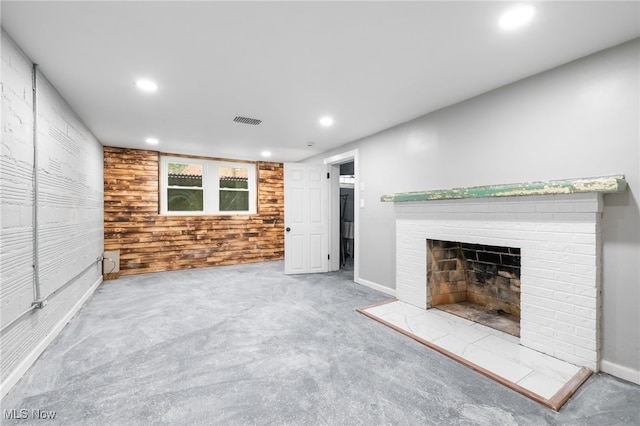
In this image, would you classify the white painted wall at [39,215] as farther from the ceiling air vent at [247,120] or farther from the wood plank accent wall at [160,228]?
the ceiling air vent at [247,120]

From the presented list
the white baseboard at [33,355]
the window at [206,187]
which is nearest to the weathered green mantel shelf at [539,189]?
the white baseboard at [33,355]

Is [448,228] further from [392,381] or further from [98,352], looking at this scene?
[98,352]

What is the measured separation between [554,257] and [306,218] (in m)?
3.70

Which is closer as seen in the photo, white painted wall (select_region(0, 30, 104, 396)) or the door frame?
white painted wall (select_region(0, 30, 104, 396))

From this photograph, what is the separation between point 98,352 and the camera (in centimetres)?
232

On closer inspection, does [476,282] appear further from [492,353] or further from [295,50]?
[295,50]

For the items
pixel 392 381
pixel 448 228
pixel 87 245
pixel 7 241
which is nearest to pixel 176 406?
pixel 392 381

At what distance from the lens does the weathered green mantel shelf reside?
190 cm

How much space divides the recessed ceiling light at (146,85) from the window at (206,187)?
3.26 meters

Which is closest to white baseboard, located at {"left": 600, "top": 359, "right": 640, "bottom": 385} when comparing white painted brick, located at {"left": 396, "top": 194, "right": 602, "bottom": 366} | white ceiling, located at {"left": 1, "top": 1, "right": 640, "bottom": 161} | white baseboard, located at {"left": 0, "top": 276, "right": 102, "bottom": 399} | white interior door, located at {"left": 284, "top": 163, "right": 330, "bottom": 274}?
white painted brick, located at {"left": 396, "top": 194, "right": 602, "bottom": 366}

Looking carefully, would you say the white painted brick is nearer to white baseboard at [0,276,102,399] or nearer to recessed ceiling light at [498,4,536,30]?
recessed ceiling light at [498,4,536,30]

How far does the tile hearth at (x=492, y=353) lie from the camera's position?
5.98ft

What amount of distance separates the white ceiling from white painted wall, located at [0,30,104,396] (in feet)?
0.96

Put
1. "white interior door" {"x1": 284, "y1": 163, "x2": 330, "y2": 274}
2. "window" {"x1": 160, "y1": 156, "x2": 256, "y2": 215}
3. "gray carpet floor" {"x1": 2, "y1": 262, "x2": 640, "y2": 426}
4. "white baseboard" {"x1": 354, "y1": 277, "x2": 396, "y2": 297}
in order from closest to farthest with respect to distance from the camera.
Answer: "gray carpet floor" {"x1": 2, "y1": 262, "x2": 640, "y2": 426}, "white baseboard" {"x1": 354, "y1": 277, "x2": 396, "y2": 297}, "white interior door" {"x1": 284, "y1": 163, "x2": 330, "y2": 274}, "window" {"x1": 160, "y1": 156, "x2": 256, "y2": 215}
